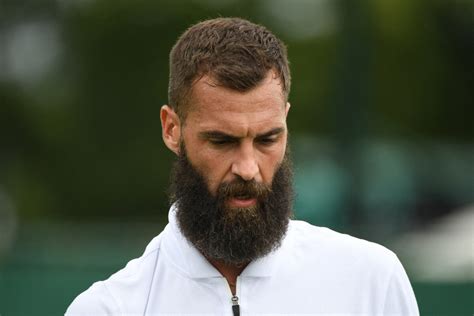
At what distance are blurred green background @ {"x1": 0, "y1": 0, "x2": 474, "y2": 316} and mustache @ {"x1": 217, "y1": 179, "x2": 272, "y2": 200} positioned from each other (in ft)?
14.8

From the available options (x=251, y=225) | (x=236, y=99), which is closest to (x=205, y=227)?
(x=251, y=225)

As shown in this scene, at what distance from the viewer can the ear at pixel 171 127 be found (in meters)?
3.57

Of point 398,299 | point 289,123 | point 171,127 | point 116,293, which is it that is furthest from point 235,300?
point 289,123

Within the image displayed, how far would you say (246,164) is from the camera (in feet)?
10.7

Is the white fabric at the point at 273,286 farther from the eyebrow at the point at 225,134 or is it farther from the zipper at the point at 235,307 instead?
the eyebrow at the point at 225,134

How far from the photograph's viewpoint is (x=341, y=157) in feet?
28.7

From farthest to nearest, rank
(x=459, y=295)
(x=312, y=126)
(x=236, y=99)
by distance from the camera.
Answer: (x=312, y=126) → (x=459, y=295) → (x=236, y=99)

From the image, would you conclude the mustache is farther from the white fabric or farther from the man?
the white fabric

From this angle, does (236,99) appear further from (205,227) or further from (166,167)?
(166,167)

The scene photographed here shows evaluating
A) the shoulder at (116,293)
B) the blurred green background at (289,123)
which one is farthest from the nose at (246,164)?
the blurred green background at (289,123)

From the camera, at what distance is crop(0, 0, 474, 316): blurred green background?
27.6ft

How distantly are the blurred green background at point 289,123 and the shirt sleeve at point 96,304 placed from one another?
4.49 meters

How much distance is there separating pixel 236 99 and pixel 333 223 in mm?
5136

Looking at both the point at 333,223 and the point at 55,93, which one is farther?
the point at 55,93
